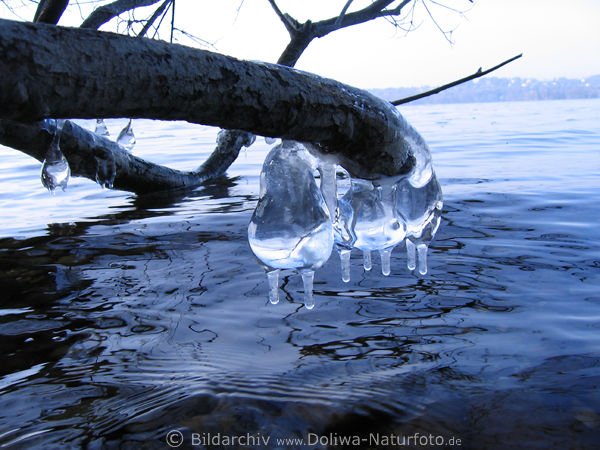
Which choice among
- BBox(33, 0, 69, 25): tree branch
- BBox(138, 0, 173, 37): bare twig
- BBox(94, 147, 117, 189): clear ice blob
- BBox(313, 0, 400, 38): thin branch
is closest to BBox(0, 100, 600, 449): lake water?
BBox(94, 147, 117, 189): clear ice blob

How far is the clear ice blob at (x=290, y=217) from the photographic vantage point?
207 centimetres

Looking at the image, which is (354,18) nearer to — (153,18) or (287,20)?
(287,20)

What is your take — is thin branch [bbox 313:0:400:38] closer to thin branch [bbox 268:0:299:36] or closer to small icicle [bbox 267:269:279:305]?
thin branch [bbox 268:0:299:36]

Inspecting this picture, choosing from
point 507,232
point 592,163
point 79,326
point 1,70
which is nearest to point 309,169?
point 1,70

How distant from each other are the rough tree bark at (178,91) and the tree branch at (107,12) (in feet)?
12.9

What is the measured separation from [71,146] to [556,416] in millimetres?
4688

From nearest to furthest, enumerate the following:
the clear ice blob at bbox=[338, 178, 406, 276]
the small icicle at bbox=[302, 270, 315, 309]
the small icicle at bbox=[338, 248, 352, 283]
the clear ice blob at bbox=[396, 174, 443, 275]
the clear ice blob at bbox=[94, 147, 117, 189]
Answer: the small icicle at bbox=[302, 270, 315, 309] < the clear ice blob at bbox=[338, 178, 406, 276] < the clear ice blob at bbox=[396, 174, 443, 275] < the small icicle at bbox=[338, 248, 352, 283] < the clear ice blob at bbox=[94, 147, 117, 189]

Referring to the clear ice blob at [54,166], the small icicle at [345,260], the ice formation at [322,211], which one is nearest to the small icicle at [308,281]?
the ice formation at [322,211]

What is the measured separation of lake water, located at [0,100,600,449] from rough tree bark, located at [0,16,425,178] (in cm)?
106

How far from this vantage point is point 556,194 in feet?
19.6

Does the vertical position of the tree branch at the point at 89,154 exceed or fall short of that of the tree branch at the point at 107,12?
it falls short

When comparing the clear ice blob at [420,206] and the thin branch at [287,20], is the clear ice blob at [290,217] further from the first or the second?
the thin branch at [287,20]

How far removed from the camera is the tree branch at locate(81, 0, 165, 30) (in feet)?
16.0

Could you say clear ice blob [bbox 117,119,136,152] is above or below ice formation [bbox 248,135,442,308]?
above
